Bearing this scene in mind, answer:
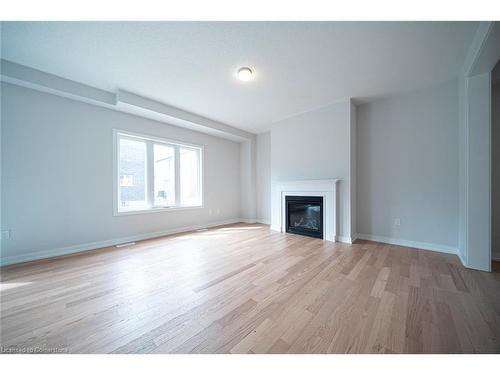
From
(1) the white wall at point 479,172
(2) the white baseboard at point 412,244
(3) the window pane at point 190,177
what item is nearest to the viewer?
(1) the white wall at point 479,172

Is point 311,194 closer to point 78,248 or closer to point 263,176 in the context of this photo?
point 263,176

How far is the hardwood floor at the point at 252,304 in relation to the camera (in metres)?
1.15

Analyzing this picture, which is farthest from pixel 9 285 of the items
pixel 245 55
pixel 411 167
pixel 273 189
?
pixel 411 167

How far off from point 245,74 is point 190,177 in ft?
9.74

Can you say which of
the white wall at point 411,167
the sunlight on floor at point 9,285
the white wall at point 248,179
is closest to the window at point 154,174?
the white wall at point 248,179

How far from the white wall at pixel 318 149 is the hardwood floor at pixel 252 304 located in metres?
1.27

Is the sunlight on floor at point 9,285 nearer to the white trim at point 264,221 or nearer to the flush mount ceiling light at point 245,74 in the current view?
the flush mount ceiling light at point 245,74

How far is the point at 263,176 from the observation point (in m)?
5.30

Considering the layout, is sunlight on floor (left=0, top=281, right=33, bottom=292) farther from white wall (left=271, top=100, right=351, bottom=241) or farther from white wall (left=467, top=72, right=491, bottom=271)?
white wall (left=467, top=72, right=491, bottom=271)

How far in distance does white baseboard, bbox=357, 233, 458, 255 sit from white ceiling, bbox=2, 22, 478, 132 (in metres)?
2.51

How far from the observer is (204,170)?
475cm

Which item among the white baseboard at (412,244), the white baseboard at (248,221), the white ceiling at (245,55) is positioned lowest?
the white baseboard at (248,221)
